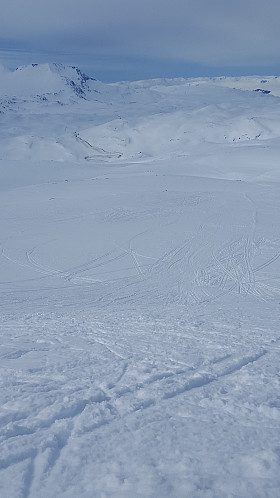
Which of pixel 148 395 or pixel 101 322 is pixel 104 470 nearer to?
pixel 148 395

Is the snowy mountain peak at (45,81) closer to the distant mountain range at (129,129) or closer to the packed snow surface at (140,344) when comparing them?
the distant mountain range at (129,129)

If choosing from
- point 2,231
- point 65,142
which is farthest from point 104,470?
point 65,142

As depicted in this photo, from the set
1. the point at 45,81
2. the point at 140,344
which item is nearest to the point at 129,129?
the point at 140,344

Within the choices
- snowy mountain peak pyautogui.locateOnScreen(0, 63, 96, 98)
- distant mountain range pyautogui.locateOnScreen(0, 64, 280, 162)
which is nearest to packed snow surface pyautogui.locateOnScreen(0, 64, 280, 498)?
distant mountain range pyautogui.locateOnScreen(0, 64, 280, 162)

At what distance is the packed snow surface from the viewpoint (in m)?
3.42

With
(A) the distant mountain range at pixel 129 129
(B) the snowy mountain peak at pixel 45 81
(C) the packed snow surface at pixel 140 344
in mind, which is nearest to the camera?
(C) the packed snow surface at pixel 140 344

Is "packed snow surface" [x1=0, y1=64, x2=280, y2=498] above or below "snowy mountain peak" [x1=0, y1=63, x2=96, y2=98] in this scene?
below

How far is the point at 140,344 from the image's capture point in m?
6.01

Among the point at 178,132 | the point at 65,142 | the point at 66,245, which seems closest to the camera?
the point at 66,245

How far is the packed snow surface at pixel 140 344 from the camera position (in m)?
3.42

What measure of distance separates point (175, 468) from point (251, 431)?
30.5 inches

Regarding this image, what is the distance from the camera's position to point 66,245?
13203mm

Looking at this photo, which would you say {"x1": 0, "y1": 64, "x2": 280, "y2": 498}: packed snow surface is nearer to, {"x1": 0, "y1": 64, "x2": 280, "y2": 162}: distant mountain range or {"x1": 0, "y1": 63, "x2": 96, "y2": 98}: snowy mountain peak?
{"x1": 0, "y1": 64, "x2": 280, "y2": 162}: distant mountain range

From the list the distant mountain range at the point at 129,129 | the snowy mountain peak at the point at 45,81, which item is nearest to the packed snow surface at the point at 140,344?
the distant mountain range at the point at 129,129
